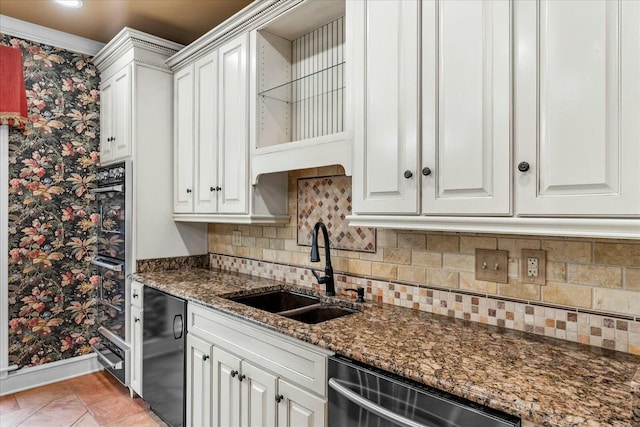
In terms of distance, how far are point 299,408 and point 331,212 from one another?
1.07 meters

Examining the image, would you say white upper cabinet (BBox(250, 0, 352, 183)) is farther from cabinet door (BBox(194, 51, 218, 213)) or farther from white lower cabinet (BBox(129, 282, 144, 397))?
white lower cabinet (BBox(129, 282, 144, 397))

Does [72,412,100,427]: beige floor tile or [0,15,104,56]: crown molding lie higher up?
[0,15,104,56]: crown molding

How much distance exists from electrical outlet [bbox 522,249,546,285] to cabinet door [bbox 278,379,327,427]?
88 centimetres

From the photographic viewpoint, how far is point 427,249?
1807 mm

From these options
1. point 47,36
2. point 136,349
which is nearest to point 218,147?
point 136,349

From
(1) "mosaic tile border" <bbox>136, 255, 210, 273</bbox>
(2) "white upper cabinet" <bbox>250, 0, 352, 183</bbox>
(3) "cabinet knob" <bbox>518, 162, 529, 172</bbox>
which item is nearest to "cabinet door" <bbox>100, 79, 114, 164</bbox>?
(1) "mosaic tile border" <bbox>136, 255, 210, 273</bbox>

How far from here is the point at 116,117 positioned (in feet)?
9.98

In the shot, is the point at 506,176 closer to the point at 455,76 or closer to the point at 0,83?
the point at 455,76

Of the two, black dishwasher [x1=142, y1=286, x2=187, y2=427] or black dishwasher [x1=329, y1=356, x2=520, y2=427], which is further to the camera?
black dishwasher [x1=142, y1=286, x2=187, y2=427]

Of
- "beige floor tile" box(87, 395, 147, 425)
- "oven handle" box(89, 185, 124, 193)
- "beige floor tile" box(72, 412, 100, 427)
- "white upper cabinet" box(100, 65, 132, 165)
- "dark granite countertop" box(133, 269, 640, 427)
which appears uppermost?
"white upper cabinet" box(100, 65, 132, 165)

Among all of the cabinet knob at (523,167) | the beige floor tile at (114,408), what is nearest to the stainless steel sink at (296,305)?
the cabinet knob at (523,167)

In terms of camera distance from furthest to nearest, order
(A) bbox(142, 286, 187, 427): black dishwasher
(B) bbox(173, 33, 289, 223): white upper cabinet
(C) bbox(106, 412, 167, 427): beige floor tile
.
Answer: (C) bbox(106, 412, 167, 427): beige floor tile → (B) bbox(173, 33, 289, 223): white upper cabinet → (A) bbox(142, 286, 187, 427): black dishwasher

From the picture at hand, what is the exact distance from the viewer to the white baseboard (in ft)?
9.71

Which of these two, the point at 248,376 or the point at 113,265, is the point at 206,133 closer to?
the point at 113,265
